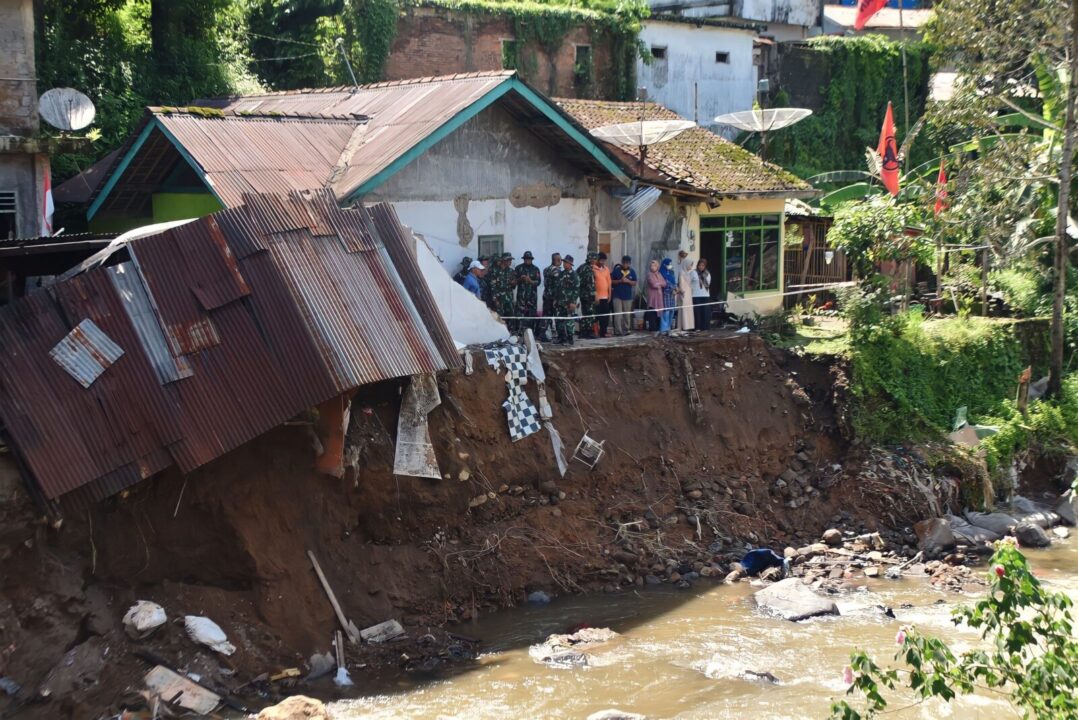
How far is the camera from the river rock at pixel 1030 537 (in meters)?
18.5

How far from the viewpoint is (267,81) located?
27875 millimetres

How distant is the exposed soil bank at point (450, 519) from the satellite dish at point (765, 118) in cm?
440

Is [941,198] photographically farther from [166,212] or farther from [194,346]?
[194,346]

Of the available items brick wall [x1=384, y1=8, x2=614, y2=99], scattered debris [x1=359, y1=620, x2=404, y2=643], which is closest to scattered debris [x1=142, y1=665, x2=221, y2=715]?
scattered debris [x1=359, y1=620, x2=404, y2=643]

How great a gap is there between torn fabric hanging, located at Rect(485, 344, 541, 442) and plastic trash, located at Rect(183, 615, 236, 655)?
Answer: 5.12 m

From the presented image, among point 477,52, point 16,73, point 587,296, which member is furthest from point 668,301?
point 477,52

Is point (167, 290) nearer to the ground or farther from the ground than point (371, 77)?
nearer to the ground

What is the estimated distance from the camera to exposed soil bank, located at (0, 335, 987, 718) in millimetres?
11930

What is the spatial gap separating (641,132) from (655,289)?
2.68 meters

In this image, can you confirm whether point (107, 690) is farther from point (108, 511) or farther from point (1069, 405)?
point (1069, 405)

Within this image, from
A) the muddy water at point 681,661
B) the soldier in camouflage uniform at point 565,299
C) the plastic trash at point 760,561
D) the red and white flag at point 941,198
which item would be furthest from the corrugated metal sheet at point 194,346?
→ the red and white flag at point 941,198

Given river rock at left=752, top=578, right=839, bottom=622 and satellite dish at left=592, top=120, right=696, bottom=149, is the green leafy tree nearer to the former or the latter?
river rock at left=752, top=578, right=839, bottom=622

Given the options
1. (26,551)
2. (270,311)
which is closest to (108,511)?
(26,551)

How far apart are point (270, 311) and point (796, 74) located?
26192 mm
